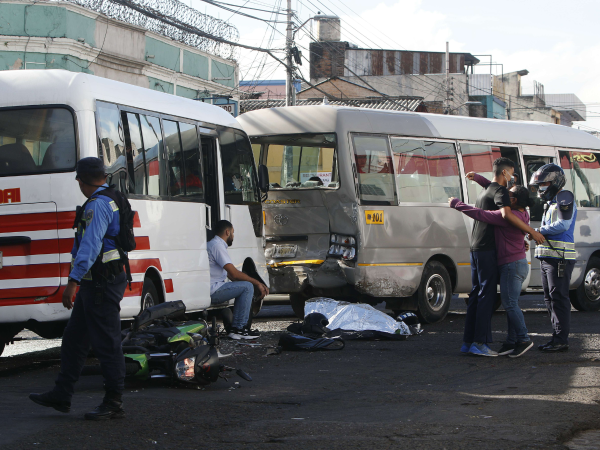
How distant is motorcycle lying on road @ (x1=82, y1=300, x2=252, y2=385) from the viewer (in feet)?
21.9

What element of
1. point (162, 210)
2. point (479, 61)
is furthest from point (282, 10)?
point (479, 61)

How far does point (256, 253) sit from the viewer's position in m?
11.9

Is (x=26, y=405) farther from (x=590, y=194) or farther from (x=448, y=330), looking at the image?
(x=590, y=194)

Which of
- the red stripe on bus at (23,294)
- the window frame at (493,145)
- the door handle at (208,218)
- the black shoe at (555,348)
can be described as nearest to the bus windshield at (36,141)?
the red stripe on bus at (23,294)

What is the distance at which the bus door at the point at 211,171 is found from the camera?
1086 centimetres

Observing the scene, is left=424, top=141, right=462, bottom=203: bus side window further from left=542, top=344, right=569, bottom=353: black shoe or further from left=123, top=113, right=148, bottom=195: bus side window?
left=123, top=113, right=148, bottom=195: bus side window

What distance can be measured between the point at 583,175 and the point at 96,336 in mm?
11485

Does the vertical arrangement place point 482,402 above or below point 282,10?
below

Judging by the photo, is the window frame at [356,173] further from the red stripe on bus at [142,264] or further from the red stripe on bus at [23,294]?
the red stripe on bus at [23,294]

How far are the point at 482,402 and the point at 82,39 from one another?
21.8 m

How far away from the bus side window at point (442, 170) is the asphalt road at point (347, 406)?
3.89 metres

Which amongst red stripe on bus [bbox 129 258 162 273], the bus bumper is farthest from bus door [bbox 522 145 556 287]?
red stripe on bus [bbox 129 258 162 273]

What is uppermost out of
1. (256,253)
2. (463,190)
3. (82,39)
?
(82,39)

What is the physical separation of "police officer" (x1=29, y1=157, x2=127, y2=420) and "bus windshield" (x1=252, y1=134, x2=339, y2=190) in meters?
6.26
